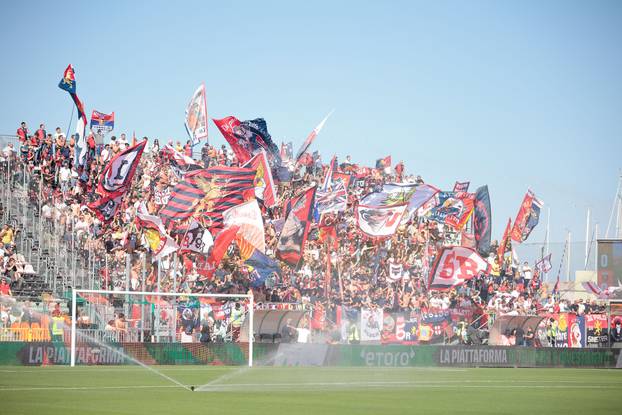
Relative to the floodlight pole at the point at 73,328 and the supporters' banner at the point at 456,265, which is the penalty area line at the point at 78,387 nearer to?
the floodlight pole at the point at 73,328

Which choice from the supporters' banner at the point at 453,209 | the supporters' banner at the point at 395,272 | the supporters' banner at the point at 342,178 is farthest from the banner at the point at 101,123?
the supporters' banner at the point at 453,209

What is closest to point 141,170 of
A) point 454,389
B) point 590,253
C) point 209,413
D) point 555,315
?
point 555,315

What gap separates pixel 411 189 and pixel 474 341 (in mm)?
7687

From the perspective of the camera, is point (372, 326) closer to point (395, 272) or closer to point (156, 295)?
point (395, 272)

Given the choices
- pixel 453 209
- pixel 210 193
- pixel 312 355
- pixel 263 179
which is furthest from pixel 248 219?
pixel 453 209

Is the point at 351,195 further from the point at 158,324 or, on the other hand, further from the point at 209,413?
the point at 209,413

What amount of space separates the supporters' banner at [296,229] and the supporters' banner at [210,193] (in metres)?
2.43

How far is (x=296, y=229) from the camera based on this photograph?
137 ft

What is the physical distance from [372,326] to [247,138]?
1049 cm

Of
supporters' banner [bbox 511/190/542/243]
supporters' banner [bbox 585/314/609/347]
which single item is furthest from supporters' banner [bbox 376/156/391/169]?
supporters' banner [bbox 585/314/609/347]

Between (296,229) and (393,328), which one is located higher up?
(296,229)

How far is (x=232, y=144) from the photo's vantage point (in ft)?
148

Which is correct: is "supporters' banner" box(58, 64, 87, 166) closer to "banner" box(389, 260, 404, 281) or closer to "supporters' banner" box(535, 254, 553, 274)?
"banner" box(389, 260, 404, 281)

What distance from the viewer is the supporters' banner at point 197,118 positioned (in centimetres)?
4906
